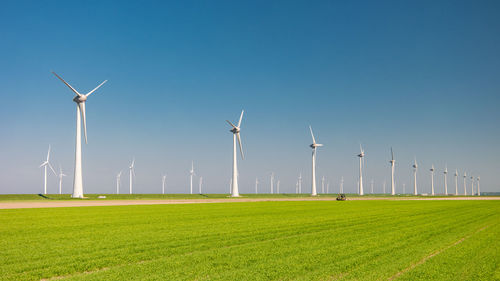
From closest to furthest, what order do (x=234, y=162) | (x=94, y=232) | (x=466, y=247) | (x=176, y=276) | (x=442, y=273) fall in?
(x=176, y=276)
(x=442, y=273)
(x=466, y=247)
(x=94, y=232)
(x=234, y=162)

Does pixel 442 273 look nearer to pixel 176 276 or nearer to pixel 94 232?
pixel 176 276

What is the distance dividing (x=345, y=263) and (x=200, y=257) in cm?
552

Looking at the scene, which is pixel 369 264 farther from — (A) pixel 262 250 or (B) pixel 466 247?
(B) pixel 466 247

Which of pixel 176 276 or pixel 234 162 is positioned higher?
pixel 234 162

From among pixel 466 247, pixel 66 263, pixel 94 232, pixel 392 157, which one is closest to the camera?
pixel 66 263

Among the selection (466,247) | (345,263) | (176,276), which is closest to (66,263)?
(176,276)

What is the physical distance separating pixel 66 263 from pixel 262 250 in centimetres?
779

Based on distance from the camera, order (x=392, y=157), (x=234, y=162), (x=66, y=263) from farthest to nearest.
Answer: (x=392, y=157) < (x=234, y=162) < (x=66, y=263)

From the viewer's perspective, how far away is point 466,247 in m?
18.9

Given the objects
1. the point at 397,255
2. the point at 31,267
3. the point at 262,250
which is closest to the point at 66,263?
the point at 31,267

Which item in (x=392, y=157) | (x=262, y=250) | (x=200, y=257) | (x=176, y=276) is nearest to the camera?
(x=176, y=276)

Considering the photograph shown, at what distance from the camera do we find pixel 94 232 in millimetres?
24516

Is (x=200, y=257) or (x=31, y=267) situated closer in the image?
(x=31, y=267)

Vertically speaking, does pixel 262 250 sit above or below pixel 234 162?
below
